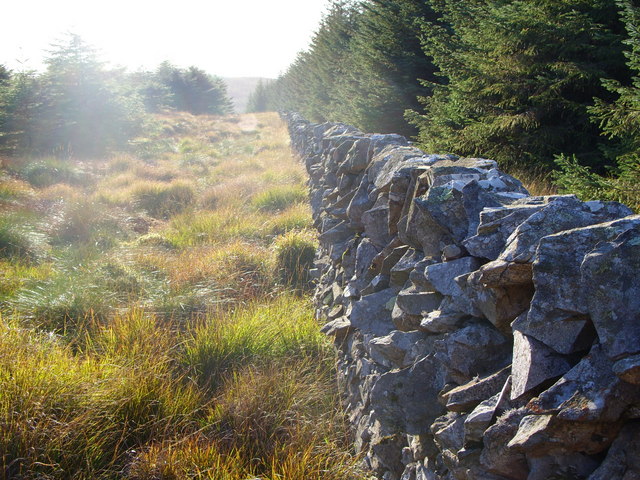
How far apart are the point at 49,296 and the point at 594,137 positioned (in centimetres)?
619

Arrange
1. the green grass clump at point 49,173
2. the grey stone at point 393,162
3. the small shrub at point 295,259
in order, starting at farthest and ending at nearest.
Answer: the green grass clump at point 49,173 < the small shrub at point 295,259 < the grey stone at point 393,162

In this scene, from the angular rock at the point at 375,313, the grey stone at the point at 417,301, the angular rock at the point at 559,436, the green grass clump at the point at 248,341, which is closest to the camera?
the angular rock at the point at 559,436

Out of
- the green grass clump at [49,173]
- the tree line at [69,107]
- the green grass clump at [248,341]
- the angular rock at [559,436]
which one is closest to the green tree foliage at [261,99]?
the tree line at [69,107]

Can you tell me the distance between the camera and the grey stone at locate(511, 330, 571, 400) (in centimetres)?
164

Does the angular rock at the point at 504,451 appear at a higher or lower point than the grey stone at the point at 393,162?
lower

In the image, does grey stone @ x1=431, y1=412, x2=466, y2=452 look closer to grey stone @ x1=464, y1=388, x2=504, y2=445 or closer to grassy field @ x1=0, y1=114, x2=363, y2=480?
grey stone @ x1=464, y1=388, x2=504, y2=445

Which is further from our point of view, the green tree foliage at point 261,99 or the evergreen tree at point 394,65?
the green tree foliage at point 261,99

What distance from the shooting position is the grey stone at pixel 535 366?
164cm

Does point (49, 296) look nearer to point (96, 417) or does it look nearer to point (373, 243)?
point (96, 417)

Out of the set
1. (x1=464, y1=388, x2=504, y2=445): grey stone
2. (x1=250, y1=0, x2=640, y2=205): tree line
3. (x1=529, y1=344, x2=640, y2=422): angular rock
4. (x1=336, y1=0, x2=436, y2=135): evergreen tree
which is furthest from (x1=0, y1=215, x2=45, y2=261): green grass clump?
(x1=529, y1=344, x2=640, y2=422): angular rock

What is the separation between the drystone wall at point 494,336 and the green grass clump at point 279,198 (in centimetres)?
570

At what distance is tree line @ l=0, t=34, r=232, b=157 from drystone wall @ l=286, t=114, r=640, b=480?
661 inches

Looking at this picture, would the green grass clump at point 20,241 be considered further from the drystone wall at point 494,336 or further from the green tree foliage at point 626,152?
the green tree foliage at point 626,152

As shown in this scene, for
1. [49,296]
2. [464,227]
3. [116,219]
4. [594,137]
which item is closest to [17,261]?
[49,296]
